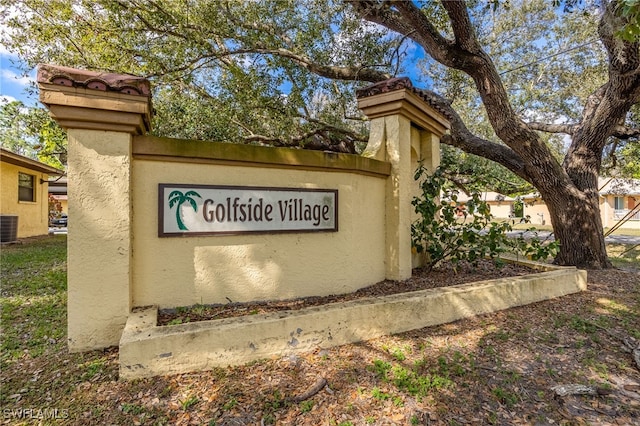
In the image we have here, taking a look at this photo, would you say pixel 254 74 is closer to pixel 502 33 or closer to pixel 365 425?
pixel 365 425

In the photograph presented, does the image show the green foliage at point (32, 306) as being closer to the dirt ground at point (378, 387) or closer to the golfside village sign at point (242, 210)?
the dirt ground at point (378, 387)

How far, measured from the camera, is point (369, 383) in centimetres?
257

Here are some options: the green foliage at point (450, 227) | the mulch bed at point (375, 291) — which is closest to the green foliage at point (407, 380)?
the mulch bed at point (375, 291)

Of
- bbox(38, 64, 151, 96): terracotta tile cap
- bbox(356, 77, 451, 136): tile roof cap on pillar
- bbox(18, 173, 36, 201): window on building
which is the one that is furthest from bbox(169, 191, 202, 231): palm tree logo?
bbox(18, 173, 36, 201): window on building

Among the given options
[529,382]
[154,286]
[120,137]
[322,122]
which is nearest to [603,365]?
[529,382]

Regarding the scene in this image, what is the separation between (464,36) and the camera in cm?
592

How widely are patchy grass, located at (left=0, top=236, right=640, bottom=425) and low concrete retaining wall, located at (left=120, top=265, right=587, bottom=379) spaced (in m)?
0.09

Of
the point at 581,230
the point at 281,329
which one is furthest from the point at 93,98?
the point at 581,230

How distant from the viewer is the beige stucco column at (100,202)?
2826mm

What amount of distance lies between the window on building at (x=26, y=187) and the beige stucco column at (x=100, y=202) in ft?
45.8

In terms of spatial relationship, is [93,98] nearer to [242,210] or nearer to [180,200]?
[180,200]

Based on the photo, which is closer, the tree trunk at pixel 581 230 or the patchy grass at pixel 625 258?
the tree trunk at pixel 581 230

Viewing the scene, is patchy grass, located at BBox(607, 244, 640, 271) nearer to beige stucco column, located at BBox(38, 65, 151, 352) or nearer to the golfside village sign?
the golfside village sign

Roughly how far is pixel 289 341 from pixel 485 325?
2.31 meters
